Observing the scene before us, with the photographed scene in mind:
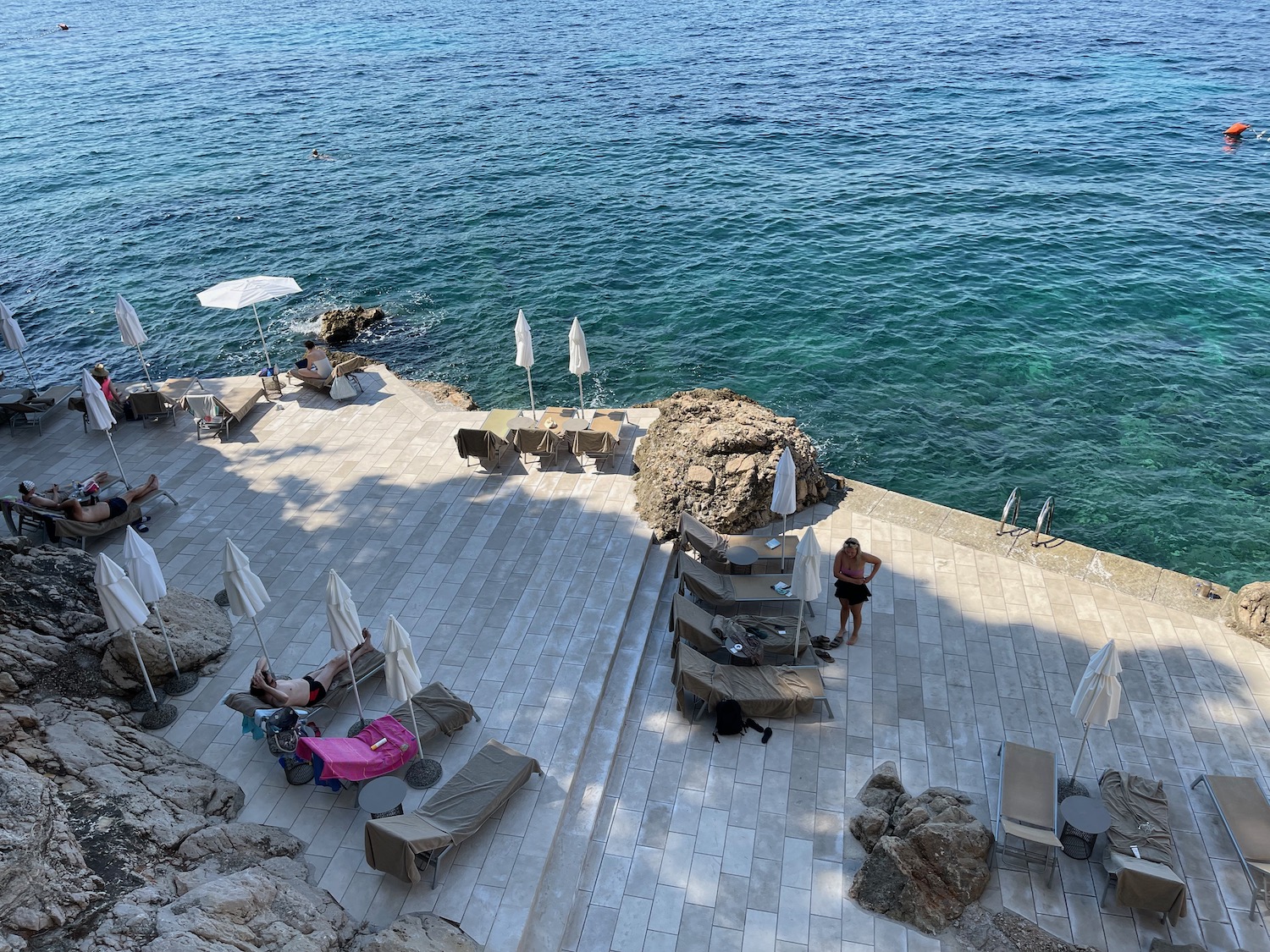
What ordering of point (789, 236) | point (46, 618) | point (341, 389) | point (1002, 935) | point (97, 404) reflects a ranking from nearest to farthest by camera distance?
point (1002, 935)
point (46, 618)
point (97, 404)
point (341, 389)
point (789, 236)

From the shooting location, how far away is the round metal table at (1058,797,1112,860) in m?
9.36

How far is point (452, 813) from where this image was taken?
371 inches

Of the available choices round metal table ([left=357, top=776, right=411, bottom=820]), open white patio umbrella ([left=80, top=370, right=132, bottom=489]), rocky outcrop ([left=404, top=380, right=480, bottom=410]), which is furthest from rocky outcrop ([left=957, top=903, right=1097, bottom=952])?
open white patio umbrella ([left=80, top=370, right=132, bottom=489])

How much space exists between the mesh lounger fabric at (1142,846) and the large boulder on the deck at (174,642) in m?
12.0

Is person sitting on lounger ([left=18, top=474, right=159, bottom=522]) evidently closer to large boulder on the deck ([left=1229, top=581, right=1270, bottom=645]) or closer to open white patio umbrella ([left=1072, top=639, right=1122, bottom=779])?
open white patio umbrella ([left=1072, top=639, right=1122, bottom=779])

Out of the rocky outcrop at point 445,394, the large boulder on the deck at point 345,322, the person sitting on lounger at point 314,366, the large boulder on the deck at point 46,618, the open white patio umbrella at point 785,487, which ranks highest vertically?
the open white patio umbrella at point 785,487

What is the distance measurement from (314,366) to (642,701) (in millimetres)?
12361

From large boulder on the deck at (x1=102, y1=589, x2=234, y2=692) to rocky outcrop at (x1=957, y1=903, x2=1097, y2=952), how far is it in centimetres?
1048

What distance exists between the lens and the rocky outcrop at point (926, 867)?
9.05 meters

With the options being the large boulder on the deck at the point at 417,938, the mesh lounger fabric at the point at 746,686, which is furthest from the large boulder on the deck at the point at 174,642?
the mesh lounger fabric at the point at 746,686

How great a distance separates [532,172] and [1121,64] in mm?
38594

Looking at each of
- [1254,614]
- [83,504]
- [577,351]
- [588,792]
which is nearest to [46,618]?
[83,504]

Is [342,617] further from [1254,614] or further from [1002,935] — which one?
[1254,614]

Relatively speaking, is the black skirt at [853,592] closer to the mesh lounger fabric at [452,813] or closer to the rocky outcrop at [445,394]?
the mesh lounger fabric at [452,813]
